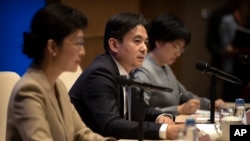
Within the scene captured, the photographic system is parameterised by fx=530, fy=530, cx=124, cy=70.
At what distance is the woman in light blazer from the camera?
2.05 meters

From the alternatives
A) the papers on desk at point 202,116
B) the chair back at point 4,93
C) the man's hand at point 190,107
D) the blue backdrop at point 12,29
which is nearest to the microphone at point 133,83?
the chair back at point 4,93

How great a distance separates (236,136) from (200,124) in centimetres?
46

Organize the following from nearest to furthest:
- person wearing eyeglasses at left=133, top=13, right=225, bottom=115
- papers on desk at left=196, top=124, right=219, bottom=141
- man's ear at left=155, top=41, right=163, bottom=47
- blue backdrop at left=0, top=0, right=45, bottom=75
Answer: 1. papers on desk at left=196, top=124, right=219, bottom=141
2. person wearing eyeglasses at left=133, top=13, right=225, bottom=115
3. man's ear at left=155, top=41, right=163, bottom=47
4. blue backdrop at left=0, top=0, right=45, bottom=75

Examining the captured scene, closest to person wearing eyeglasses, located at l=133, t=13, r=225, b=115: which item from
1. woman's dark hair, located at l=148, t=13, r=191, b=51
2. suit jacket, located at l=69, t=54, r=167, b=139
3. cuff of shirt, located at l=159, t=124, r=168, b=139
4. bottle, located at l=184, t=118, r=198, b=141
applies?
woman's dark hair, located at l=148, t=13, r=191, b=51

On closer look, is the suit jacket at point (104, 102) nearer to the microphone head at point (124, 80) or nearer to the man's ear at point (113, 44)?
the man's ear at point (113, 44)

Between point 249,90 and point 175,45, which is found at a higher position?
point 175,45

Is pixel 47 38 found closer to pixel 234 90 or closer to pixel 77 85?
pixel 77 85

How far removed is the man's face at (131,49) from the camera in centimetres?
285

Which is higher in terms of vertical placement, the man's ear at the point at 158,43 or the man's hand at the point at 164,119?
the man's ear at the point at 158,43

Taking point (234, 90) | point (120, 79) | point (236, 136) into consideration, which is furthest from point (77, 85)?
point (234, 90)

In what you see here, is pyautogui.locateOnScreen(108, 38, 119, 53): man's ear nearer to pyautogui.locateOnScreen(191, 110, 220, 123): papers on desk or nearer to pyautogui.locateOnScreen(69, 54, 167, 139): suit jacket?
pyautogui.locateOnScreen(69, 54, 167, 139): suit jacket

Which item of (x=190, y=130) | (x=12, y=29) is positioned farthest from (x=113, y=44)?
(x=12, y=29)

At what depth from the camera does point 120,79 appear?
7.10 feet

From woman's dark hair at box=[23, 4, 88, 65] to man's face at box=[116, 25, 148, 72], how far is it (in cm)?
68
